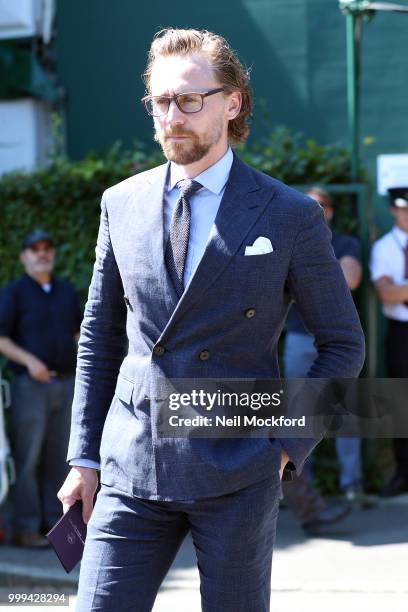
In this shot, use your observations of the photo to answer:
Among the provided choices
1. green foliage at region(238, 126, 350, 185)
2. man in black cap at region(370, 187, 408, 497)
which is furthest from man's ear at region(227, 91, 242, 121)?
green foliage at region(238, 126, 350, 185)

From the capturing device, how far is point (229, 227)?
2.83 meters

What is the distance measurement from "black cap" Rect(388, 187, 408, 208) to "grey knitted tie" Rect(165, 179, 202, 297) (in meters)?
4.83

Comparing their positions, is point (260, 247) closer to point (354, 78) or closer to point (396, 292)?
point (396, 292)

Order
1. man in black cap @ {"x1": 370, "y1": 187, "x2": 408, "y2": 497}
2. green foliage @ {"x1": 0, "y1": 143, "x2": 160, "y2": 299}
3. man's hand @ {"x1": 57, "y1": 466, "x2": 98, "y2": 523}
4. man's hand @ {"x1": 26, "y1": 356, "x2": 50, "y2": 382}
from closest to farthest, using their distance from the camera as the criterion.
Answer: man's hand @ {"x1": 57, "y1": 466, "x2": 98, "y2": 523} < man's hand @ {"x1": 26, "y1": 356, "x2": 50, "y2": 382} < man in black cap @ {"x1": 370, "y1": 187, "x2": 408, "y2": 497} < green foliage @ {"x1": 0, "y1": 143, "x2": 160, "y2": 299}

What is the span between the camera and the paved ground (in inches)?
217

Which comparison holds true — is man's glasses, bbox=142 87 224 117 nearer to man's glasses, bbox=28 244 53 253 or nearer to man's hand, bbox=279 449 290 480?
man's hand, bbox=279 449 290 480

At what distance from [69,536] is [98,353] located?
51 cm

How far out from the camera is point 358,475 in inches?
294

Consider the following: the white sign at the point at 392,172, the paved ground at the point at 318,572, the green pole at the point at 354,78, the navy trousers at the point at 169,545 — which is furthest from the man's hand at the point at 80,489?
the white sign at the point at 392,172

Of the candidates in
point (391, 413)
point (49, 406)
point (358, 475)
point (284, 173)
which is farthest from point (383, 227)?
point (391, 413)

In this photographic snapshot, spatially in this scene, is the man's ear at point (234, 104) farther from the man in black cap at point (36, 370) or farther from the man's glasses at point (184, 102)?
the man in black cap at point (36, 370)

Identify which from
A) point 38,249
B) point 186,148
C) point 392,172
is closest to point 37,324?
point 38,249

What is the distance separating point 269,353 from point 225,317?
0.19 m

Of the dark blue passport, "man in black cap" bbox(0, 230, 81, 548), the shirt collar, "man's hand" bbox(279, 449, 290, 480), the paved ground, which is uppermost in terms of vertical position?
the shirt collar
